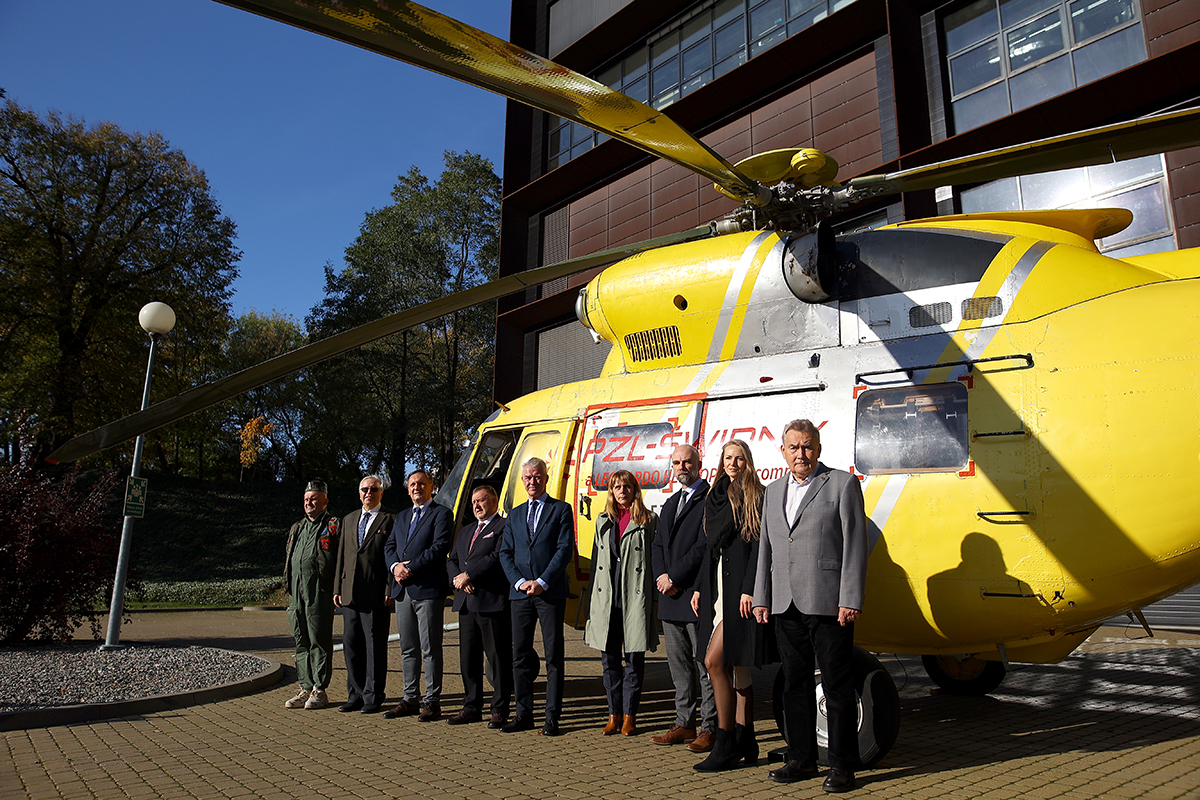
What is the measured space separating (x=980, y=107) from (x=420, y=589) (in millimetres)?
13476

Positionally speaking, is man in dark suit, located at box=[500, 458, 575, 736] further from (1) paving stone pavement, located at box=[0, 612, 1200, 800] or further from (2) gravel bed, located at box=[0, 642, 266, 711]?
(2) gravel bed, located at box=[0, 642, 266, 711]

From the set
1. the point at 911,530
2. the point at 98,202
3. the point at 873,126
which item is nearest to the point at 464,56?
the point at 911,530

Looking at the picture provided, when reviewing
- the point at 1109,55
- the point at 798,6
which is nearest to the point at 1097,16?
the point at 1109,55

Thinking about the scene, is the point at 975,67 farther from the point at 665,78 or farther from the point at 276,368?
the point at 276,368

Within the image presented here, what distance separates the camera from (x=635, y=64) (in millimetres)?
21172

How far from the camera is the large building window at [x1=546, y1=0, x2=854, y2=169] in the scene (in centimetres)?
1697

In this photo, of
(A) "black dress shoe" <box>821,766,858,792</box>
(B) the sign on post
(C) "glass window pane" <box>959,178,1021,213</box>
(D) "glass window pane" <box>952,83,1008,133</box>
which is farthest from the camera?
(D) "glass window pane" <box>952,83,1008,133</box>

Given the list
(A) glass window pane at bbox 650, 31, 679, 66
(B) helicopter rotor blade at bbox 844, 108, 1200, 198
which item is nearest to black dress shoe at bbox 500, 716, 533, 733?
(B) helicopter rotor blade at bbox 844, 108, 1200, 198

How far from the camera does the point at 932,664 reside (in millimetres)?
6855

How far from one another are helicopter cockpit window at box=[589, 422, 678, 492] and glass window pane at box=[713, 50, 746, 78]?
14.3m

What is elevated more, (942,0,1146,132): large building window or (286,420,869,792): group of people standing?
(942,0,1146,132): large building window

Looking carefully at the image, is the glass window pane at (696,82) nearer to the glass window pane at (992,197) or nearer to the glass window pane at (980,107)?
the glass window pane at (980,107)

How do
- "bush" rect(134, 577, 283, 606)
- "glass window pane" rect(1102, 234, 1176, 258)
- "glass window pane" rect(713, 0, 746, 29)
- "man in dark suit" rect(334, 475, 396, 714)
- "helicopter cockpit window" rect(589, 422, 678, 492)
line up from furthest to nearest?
"bush" rect(134, 577, 283, 606) → "glass window pane" rect(713, 0, 746, 29) → "glass window pane" rect(1102, 234, 1176, 258) → "man in dark suit" rect(334, 475, 396, 714) → "helicopter cockpit window" rect(589, 422, 678, 492)

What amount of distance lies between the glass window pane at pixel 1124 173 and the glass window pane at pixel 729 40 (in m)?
8.93
